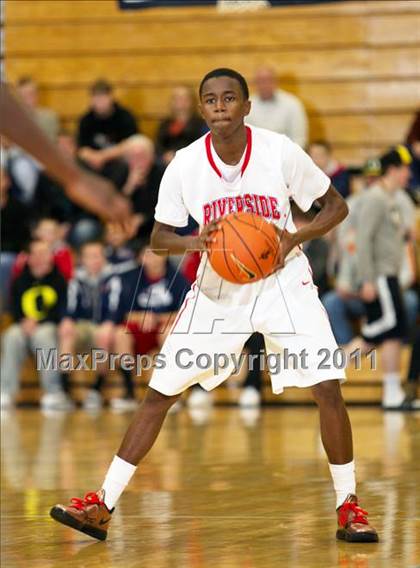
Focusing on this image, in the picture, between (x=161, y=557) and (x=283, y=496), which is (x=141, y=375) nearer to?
(x=283, y=496)

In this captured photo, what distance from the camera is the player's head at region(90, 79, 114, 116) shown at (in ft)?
49.2

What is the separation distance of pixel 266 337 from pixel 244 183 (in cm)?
70

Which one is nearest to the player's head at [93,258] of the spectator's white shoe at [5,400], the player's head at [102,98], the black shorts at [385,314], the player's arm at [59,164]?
the spectator's white shoe at [5,400]

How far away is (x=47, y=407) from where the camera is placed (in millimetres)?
13555

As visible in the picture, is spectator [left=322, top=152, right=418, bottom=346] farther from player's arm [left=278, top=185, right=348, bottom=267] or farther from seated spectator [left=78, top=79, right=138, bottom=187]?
player's arm [left=278, top=185, right=348, bottom=267]

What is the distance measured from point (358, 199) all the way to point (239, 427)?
2863 mm

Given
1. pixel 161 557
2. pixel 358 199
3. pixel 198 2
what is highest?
pixel 198 2

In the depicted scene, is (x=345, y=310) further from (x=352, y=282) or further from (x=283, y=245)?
(x=283, y=245)

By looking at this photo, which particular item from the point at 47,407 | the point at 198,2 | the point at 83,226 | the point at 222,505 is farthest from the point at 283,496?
the point at 83,226

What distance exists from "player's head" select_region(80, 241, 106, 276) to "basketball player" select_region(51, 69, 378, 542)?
7636 mm

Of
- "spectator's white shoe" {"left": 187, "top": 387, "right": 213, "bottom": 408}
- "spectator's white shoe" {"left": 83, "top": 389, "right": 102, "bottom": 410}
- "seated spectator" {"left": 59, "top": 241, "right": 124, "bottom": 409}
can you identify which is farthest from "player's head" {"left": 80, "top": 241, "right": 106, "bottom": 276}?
"spectator's white shoe" {"left": 187, "top": 387, "right": 213, "bottom": 408}

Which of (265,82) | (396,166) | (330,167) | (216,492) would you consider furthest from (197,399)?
(216,492)

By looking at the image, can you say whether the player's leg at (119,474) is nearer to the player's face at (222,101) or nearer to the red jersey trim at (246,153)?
the red jersey trim at (246,153)

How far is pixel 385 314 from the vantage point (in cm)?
1285
